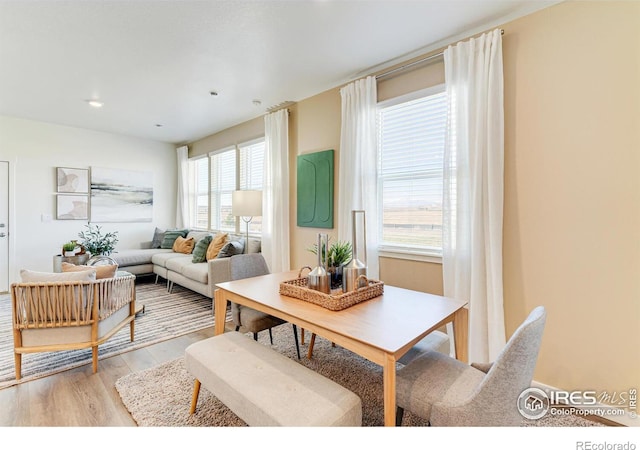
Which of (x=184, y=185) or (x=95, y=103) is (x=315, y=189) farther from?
(x=184, y=185)

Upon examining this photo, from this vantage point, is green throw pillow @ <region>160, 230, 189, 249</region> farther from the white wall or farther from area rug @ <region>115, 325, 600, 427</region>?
area rug @ <region>115, 325, 600, 427</region>

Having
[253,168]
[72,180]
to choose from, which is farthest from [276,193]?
[72,180]

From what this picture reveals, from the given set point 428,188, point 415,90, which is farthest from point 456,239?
point 415,90

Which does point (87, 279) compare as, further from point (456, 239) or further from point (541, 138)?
point (541, 138)

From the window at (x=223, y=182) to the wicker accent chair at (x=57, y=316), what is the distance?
8.28ft

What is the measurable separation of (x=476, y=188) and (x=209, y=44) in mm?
2346

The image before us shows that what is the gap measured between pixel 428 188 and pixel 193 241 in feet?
12.8

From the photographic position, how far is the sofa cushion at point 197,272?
12.1 feet

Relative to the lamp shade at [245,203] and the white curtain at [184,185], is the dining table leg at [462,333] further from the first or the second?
the white curtain at [184,185]

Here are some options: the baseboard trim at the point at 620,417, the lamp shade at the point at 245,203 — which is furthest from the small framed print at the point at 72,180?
the baseboard trim at the point at 620,417

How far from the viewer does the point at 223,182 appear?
513 cm

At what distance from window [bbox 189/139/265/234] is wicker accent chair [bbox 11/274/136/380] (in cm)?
252

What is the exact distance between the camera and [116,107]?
395 centimetres

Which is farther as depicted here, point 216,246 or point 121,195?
point 121,195
